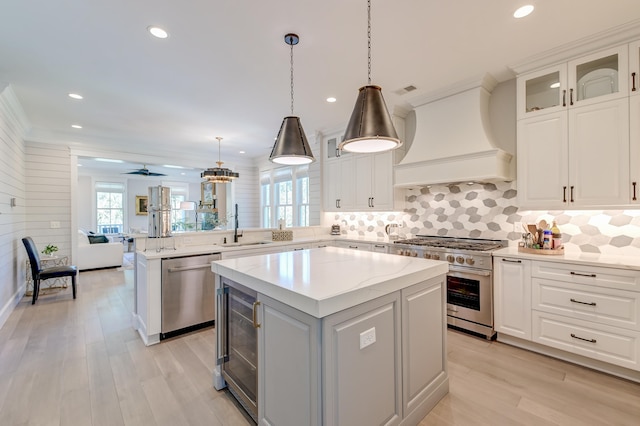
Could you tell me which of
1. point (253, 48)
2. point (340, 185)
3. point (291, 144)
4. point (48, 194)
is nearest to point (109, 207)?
point (48, 194)

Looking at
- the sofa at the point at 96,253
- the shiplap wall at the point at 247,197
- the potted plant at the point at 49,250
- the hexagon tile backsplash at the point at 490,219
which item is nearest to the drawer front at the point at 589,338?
the hexagon tile backsplash at the point at 490,219

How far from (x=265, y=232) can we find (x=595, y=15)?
4.30m

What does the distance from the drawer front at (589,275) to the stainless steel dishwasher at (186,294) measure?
137 inches

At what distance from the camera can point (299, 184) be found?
6.87 m

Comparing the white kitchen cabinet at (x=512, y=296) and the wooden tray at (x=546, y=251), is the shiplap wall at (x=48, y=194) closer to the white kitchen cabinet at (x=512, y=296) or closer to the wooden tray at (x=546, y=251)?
the white kitchen cabinet at (x=512, y=296)

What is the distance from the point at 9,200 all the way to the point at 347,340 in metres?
5.37

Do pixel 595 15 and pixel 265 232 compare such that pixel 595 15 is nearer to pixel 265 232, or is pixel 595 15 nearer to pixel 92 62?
pixel 265 232

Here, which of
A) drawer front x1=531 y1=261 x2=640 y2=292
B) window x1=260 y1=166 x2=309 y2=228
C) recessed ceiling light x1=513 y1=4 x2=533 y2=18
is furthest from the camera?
window x1=260 y1=166 x2=309 y2=228

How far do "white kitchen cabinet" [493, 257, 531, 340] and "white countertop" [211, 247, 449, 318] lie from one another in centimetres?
136

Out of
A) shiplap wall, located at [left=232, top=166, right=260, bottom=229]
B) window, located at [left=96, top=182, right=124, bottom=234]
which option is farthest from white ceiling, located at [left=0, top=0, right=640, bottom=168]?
window, located at [left=96, top=182, right=124, bottom=234]

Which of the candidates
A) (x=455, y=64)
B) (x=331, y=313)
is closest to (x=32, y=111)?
(x=331, y=313)

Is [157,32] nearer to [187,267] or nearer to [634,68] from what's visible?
[187,267]

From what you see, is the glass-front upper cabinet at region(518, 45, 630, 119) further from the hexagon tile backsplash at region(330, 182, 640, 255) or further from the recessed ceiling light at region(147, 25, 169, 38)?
the recessed ceiling light at region(147, 25, 169, 38)

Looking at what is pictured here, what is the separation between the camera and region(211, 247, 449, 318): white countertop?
1384 millimetres
